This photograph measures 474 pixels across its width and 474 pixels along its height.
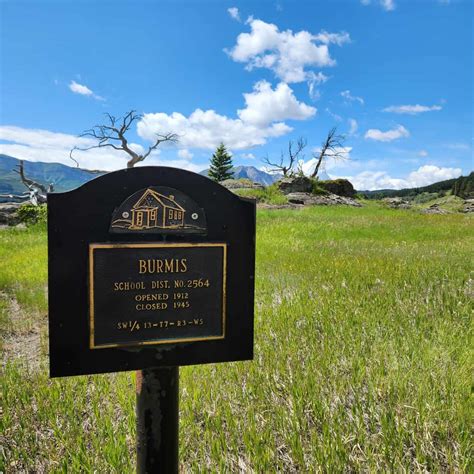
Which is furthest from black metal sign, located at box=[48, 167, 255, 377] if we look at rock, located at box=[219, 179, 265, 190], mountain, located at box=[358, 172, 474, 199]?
mountain, located at box=[358, 172, 474, 199]

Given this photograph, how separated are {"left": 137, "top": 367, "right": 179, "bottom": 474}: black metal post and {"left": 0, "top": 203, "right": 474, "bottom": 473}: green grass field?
14.9 inches

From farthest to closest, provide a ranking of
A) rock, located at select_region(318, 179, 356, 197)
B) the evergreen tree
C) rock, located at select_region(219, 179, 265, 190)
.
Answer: the evergreen tree → rock, located at select_region(318, 179, 356, 197) → rock, located at select_region(219, 179, 265, 190)

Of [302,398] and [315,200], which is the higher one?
[315,200]

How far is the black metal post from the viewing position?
2.39 metres

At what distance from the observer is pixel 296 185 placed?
3766 cm

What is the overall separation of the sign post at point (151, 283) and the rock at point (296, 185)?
35.5 metres

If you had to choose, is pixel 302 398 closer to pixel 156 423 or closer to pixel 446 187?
pixel 156 423

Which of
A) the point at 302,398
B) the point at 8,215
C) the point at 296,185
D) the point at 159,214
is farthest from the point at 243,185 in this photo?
the point at 159,214

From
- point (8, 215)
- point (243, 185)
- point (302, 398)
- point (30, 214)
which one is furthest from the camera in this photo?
point (243, 185)

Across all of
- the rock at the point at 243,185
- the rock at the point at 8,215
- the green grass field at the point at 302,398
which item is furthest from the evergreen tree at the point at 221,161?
the green grass field at the point at 302,398

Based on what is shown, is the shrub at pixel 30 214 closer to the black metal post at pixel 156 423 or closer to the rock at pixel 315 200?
the rock at pixel 315 200

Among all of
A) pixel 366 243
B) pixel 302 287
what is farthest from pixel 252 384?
pixel 366 243

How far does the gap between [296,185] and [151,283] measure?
3638 cm

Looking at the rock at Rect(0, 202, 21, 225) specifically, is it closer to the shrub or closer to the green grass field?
the shrub
